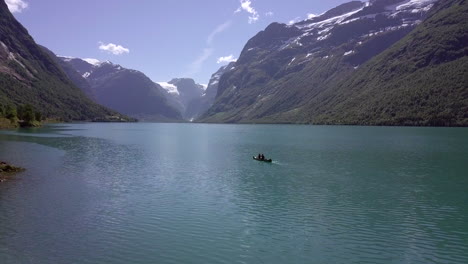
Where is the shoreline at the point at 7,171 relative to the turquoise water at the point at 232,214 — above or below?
above

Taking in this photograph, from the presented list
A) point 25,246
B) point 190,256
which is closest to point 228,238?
point 190,256

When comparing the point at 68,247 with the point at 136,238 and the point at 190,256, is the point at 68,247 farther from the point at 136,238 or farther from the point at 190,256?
the point at 190,256

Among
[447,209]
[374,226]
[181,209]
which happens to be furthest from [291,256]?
[447,209]

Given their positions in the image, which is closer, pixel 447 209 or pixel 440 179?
pixel 447 209

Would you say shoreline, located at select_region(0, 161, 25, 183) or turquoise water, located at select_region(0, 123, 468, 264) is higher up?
shoreline, located at select_region(0, 161, 25, 183)

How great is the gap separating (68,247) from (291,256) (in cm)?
1920

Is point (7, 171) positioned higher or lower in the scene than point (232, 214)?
higher

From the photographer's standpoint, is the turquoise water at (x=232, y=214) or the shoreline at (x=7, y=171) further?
the shoreline at (x=7, y=171)

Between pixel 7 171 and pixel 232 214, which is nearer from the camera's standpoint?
pixel 232 214

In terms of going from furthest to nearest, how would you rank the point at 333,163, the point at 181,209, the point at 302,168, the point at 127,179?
the point at 333,163 → the point at 302,168 → the point at 127,179 → the point at 181,209

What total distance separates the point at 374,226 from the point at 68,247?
30.3 meters

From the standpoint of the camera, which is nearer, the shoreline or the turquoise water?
the turquoise water

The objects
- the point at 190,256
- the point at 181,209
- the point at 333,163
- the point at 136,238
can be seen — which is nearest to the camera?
the point at 190,256

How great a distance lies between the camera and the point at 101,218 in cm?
4350
